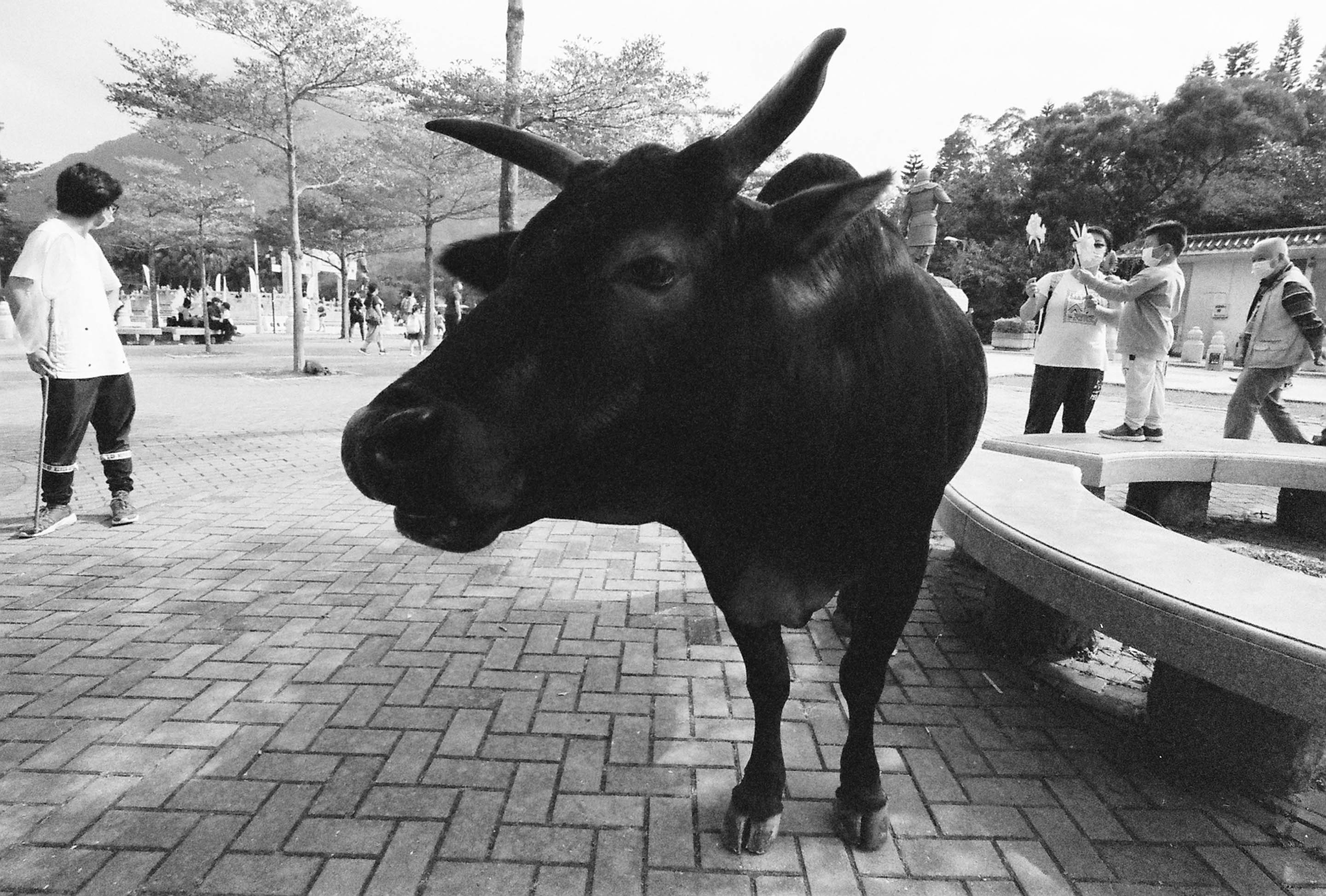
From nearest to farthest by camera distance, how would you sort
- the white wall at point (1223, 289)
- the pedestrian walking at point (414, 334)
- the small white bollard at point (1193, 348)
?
the pedestrian walking at point (414, 334) < the small white bollard at point (1193, 348) < the white wall at point (1223, 289)

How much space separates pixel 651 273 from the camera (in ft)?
5.28

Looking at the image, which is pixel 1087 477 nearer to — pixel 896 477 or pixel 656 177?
pixel 896 477

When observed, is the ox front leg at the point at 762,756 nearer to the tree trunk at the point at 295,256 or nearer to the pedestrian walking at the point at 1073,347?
the pedestrian walking at the point at 1073,347

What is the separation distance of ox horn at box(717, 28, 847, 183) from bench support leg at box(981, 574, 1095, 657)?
9.06ft

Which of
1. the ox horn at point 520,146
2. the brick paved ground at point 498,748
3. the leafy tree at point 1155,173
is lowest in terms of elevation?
the brick paved ground at point 498,748

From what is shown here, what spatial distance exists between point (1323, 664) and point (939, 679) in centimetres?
153

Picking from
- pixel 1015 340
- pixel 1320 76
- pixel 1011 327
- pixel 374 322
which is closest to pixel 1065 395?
pixel 374 322

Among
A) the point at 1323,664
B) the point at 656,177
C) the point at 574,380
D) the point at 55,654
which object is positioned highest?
the point at 656,177

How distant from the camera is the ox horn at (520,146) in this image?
1.88 meters

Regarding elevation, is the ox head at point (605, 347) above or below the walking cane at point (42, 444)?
above

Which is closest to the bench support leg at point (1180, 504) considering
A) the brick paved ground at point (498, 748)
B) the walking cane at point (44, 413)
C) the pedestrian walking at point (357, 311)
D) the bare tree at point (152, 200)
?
the brick paved ground at point (498, 748)

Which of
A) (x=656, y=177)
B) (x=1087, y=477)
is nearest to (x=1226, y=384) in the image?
(x=1087, y=477)

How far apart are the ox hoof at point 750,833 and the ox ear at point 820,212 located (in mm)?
1624

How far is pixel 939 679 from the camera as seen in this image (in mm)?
3414
